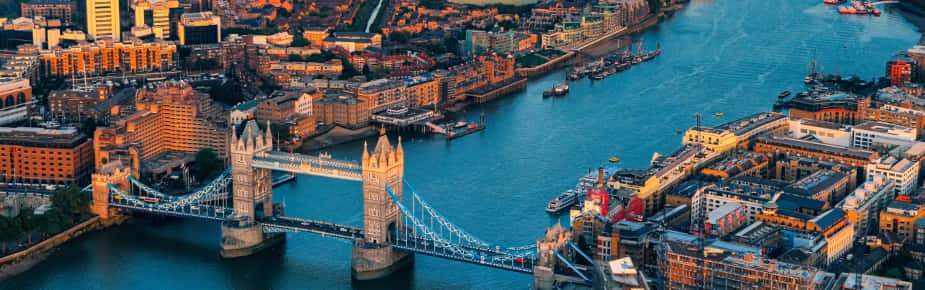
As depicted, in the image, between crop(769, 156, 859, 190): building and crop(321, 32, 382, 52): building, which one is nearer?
crop(769, 156, 859, 190): building

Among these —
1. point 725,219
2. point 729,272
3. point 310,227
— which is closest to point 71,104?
point 310,227

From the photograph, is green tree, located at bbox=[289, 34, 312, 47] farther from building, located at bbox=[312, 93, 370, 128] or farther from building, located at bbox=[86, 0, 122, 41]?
building, located at bbox=[312, 93, 370, 128]

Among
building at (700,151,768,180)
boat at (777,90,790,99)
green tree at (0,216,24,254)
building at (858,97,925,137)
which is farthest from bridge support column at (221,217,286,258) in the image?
boat at (777,90,790,99)

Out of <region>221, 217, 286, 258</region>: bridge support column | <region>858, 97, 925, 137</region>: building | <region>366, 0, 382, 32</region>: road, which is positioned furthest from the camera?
<region>366, 0, 382, 32</region>: road

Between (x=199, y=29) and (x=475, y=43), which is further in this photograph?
(x=475, y=43)

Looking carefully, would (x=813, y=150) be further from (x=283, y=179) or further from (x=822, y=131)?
(x=283, y=179)

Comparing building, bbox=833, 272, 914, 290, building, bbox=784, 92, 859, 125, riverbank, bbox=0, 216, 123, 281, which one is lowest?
riverbank, bbox=0, 216, 123, 281
